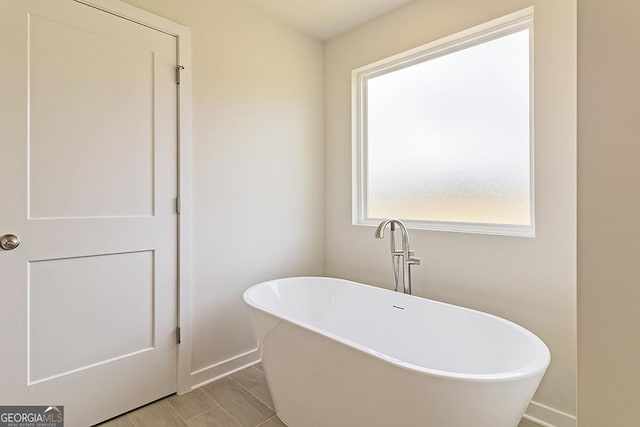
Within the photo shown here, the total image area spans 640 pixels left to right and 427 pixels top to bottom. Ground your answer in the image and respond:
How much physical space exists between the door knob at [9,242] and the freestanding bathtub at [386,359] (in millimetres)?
1144

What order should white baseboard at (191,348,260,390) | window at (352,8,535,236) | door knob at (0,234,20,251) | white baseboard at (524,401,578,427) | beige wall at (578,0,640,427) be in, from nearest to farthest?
1. beige wall at (578,0,640,427)
2. door knob at (0,234,20,251)
3. white baseboard at (524,401,578,427)
4. window at (352,8,535,236)
5. white baseboard at (191,348,260,390)

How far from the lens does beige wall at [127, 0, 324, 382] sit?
6.81ft

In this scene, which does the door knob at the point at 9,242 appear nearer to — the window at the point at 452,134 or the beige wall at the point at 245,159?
the beige wall at the point at 245,159

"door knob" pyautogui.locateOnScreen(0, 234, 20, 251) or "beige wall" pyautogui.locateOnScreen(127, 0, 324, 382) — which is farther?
"beige wall" pyautogui.locateOnScreen(127, 0, 324, 382)

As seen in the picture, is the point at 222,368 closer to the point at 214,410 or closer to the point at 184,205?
the point at 214,410

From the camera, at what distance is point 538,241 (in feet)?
5.61

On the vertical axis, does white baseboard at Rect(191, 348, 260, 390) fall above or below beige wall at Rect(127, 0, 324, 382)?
below

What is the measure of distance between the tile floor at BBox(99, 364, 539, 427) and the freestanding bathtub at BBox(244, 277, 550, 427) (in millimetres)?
166

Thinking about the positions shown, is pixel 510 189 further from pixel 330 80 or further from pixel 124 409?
pixel 124 409

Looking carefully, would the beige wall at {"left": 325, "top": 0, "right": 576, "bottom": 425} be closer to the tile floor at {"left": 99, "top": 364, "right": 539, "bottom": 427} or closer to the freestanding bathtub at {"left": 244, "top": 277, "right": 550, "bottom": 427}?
the freestanding bathtub at {"left": 244, "top": 277, "right": 550, "bottom": 427}

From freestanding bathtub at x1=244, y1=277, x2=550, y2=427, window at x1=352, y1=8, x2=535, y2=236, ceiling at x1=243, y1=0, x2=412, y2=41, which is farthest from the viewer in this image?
ceiling at x1=243, y1=0, x2=412, y2=41

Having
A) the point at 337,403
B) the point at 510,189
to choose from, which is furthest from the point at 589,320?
the point at 510,189

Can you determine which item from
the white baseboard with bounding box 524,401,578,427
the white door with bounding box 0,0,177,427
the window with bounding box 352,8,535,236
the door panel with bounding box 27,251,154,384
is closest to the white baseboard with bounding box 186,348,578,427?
the white baseboard with bounding box 524,401,578,427

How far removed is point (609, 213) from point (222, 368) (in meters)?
2.30
